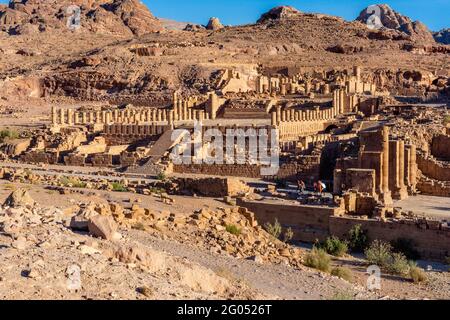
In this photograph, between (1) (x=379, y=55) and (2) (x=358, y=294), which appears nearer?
(2) (x=358, y=294)

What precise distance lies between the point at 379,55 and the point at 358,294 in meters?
59.2

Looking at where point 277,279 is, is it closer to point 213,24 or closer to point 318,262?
point 318,262

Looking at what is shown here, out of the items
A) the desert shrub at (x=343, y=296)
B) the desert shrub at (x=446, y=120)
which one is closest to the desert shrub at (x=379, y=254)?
the desert shrub at (x=343, y=296)

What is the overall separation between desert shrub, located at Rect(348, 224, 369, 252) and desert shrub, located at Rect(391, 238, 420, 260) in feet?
1.99

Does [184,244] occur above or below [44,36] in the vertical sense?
below

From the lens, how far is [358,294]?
10.1 m

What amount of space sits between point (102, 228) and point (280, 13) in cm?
8521

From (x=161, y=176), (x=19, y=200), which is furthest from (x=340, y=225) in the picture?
(x=161, y=176)

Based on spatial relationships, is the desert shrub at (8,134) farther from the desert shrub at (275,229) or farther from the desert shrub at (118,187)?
the desert shrub at (275,229)

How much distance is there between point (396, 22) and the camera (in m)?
105

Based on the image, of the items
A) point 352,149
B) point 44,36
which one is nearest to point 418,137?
point 352,149

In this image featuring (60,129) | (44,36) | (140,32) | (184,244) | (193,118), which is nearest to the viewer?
(184,244)

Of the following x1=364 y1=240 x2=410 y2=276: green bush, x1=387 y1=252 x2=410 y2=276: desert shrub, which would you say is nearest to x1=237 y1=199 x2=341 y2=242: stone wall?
x1=364 y1=240 x2=410 y2=276: green bush
